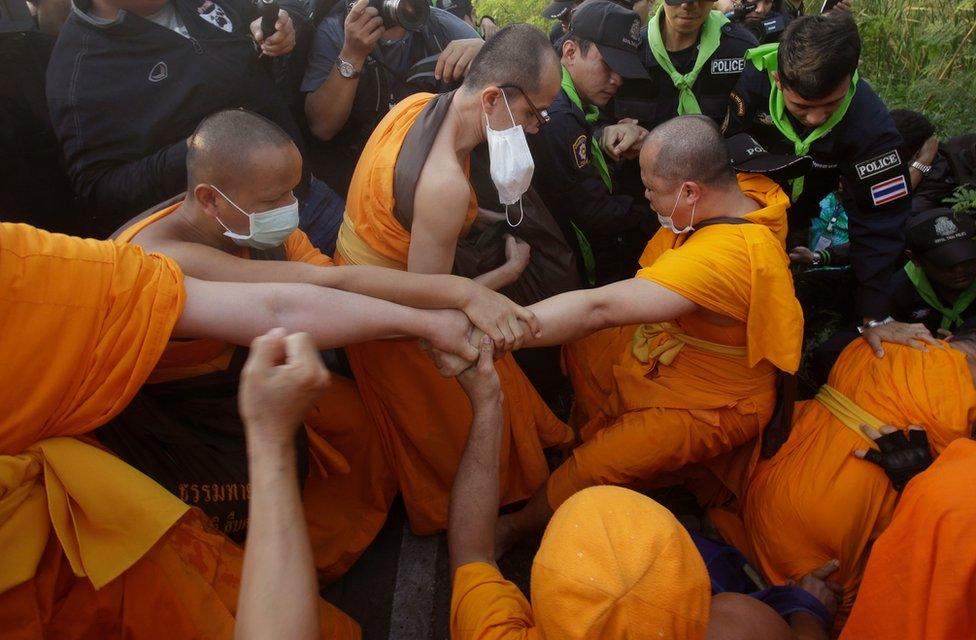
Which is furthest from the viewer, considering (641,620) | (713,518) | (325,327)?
(713,518)

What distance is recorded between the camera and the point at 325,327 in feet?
6.53

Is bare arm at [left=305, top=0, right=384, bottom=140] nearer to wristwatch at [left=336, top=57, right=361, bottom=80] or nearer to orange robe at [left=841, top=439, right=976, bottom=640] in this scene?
wristwatch at [left=336, top=57, right=361, bottom=80]

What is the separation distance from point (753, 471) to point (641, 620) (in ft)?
5.54

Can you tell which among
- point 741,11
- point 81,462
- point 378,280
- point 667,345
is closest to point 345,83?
point 378,280

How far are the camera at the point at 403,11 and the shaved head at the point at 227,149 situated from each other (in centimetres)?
112

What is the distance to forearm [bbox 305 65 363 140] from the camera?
126 inches

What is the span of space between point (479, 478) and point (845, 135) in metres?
2.56

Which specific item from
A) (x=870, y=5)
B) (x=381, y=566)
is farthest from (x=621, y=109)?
(x=870, y=5)

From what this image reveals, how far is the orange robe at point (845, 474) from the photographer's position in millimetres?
2504

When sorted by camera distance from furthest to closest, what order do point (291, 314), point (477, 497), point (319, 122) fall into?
point (319, 122), point (477, 497), point (291, 314)

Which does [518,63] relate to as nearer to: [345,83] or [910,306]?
[345,83]

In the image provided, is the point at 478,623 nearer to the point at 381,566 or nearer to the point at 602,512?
the point at 602,512

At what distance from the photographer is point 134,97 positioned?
269 centimetres

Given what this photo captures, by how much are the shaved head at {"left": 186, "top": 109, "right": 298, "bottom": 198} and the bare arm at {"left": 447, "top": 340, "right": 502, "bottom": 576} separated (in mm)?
1016
